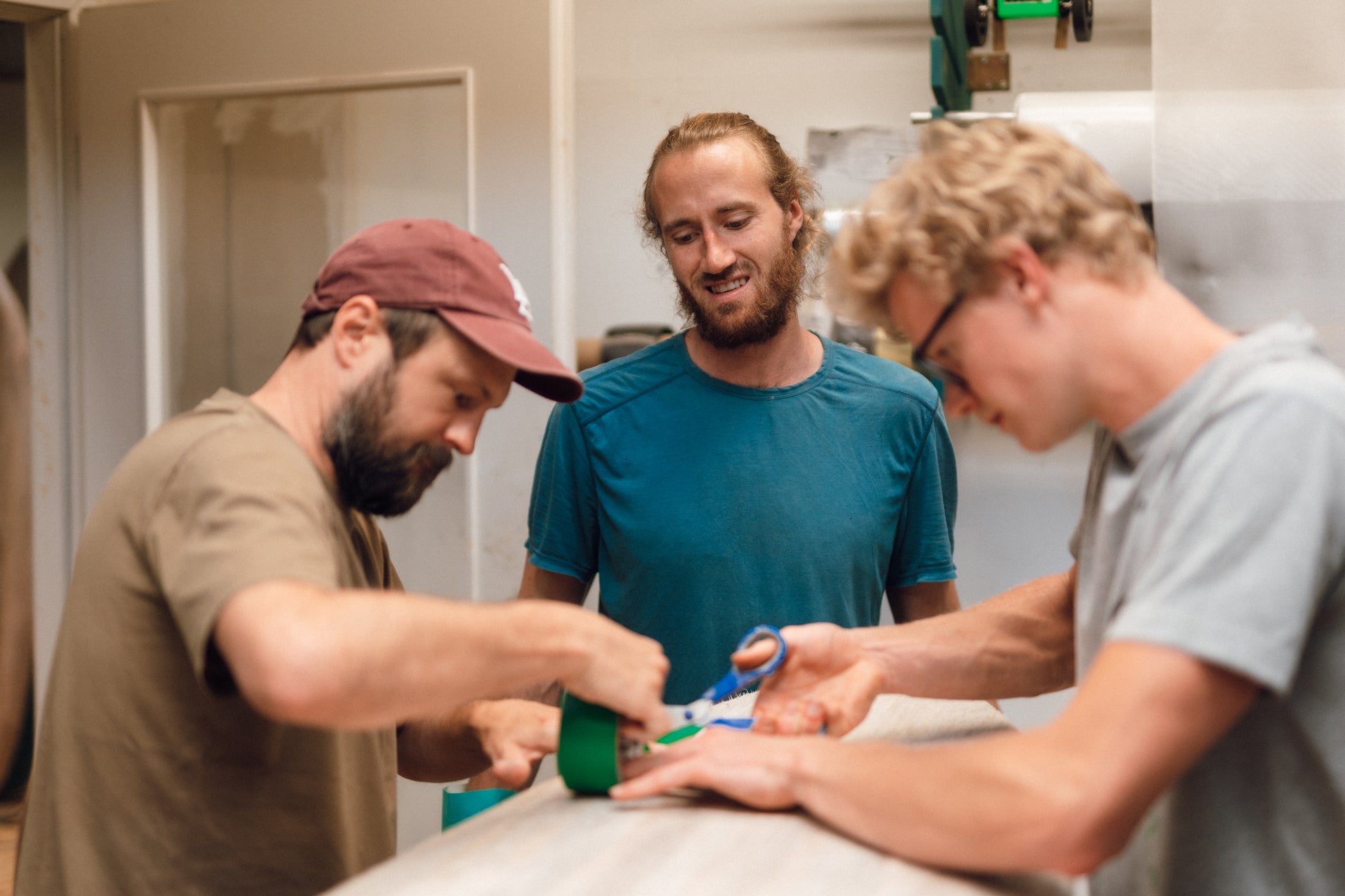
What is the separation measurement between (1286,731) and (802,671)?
58 centimetres

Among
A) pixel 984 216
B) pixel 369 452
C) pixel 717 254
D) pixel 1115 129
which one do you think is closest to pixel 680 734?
pixel 369 452

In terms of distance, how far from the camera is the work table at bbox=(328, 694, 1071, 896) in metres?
0.90

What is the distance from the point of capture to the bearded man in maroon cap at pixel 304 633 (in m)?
0.93

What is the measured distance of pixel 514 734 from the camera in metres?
1.32

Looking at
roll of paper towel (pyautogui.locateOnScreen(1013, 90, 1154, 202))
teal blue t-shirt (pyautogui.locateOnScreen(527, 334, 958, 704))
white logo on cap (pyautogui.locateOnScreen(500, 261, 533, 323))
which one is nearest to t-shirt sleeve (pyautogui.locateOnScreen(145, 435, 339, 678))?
white logo on cap (pyautogui.locateOnScreen(500, 261, 533, 323))

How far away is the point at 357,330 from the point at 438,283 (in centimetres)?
10

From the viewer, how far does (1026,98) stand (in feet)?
6.65

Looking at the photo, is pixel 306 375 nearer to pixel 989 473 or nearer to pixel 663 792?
pixel 663 792

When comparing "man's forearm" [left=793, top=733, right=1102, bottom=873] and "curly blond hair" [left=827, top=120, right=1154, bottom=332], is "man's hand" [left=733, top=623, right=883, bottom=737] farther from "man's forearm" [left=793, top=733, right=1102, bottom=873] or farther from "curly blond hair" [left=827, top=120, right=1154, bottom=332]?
"curly blond hair" [left=827, top=120, right=1154, bottom=332]

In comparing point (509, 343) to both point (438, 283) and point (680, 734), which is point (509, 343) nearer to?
point (438, 283)

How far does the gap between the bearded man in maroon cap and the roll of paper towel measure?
1.05m

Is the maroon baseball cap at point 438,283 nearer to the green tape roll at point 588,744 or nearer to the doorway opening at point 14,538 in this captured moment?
the green tape roll at point 588,744

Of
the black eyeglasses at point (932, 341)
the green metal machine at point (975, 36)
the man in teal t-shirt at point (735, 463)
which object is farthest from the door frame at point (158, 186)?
the black eyeglasses at point (932, 341)

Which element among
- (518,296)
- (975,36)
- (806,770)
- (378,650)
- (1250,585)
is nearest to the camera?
(1250,585)
